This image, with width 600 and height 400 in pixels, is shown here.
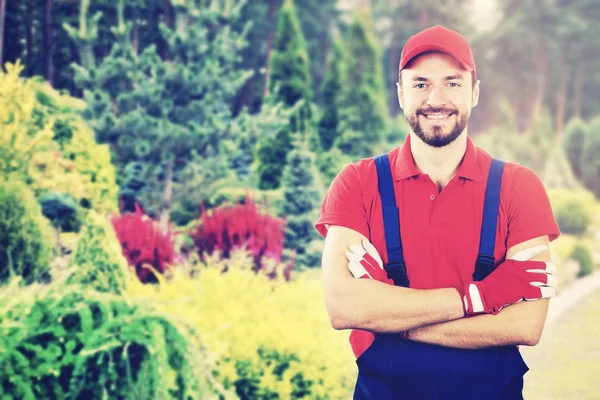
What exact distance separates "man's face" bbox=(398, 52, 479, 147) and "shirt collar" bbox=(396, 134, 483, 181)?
0.33 feet

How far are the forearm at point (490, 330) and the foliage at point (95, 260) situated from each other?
8.17 ft

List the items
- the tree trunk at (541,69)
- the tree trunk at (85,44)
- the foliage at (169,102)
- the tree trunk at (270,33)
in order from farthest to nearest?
the tree trunk at (541,69) → the tree trunk at (270,33) → the foliage at (169,102) → the tree trunk at (85,44)

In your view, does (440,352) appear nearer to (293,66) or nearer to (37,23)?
(37,23)

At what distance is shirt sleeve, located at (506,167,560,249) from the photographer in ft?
7.32

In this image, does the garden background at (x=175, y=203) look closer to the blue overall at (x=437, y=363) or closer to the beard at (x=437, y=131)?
the blue overall at (x=437, y=363)

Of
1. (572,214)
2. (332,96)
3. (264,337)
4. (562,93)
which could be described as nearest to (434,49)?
(264,337)

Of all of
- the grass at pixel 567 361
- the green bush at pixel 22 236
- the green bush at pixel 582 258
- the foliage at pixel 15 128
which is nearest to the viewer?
the green bush at pixel 22 236

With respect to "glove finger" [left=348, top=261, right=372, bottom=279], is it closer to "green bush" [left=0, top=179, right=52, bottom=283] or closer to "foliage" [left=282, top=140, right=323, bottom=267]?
"green bush" [left=0, top=179, right=52, bottom=283]

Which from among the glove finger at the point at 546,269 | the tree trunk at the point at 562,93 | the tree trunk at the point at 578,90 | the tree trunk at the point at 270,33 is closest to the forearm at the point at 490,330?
the glove finger at the point at 546,269

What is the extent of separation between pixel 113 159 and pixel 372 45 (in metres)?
6.94

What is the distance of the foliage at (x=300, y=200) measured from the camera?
23.6ft

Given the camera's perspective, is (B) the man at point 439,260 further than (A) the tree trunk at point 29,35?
No

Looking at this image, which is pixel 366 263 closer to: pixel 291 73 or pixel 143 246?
pixel 143 246

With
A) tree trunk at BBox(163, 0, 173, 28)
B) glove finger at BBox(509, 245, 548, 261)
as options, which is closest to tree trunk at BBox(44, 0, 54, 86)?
tree trunk at BBox(163, 0, 173, 28)
